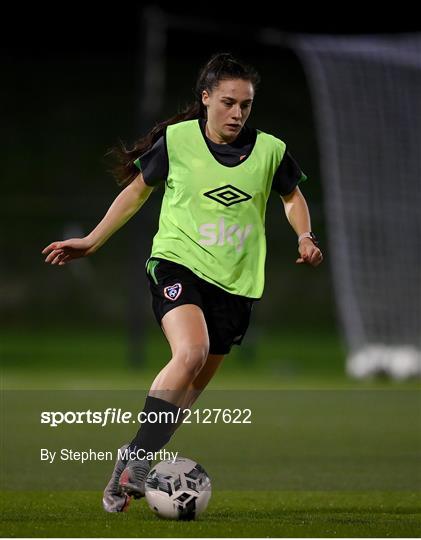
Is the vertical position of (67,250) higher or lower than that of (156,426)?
higher

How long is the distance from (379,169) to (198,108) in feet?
30.2

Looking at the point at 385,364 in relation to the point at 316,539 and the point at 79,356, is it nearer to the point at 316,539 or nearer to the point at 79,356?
the point at 79,356

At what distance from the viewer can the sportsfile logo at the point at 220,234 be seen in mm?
5125

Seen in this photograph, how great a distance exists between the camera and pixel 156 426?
495 centimetres

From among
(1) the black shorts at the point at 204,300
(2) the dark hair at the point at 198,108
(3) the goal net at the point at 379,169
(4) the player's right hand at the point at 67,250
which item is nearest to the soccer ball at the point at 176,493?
→ (1) the black shorts at the point at 204,300

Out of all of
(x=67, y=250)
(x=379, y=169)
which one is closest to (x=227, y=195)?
(x=67, y=250)

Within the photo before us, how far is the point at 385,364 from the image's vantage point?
1354 cm

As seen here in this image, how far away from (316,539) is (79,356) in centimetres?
1349

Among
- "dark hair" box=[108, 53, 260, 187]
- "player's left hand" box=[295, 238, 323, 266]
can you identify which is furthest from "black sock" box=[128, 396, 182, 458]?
"dark hair" box=[108, 53, 260, 187]

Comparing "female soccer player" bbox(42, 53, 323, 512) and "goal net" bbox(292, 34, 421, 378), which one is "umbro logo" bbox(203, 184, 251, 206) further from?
"goal net" bbox(292, 34, 421, 378)

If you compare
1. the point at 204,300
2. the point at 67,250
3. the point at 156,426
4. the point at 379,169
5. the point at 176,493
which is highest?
the point at 67,250

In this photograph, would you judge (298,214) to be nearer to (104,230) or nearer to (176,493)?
(104,230)

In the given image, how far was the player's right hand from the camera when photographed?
5020 millimetres

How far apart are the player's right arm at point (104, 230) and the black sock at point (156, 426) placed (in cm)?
67
